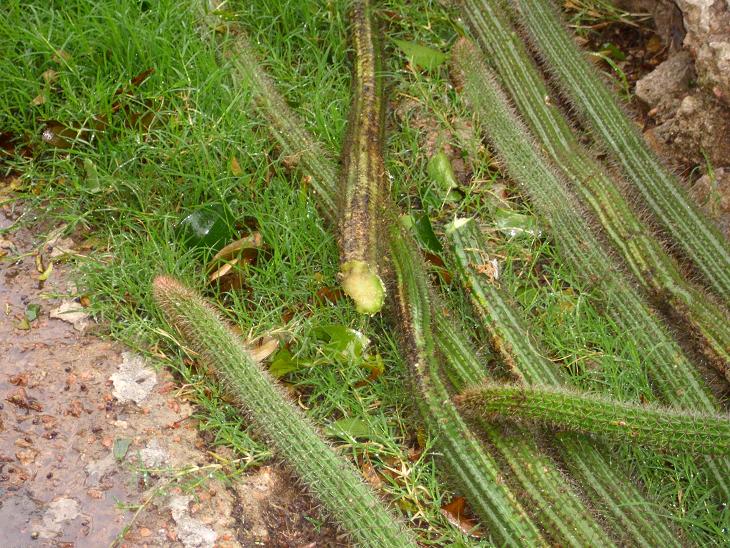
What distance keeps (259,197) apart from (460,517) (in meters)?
1.50

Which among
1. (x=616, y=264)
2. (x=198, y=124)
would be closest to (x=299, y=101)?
(x=198, y=124)

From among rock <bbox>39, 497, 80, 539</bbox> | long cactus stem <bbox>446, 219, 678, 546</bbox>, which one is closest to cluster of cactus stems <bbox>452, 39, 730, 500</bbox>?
long cactus stem <bbox>446, 219, 678, 546</bbox>

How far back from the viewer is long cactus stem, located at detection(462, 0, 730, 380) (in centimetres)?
316

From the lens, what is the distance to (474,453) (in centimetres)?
278

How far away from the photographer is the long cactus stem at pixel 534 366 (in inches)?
107

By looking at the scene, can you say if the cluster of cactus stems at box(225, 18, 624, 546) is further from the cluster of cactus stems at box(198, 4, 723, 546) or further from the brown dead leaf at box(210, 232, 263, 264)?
the brown dead leaf at box(210, 232, 263, 264)

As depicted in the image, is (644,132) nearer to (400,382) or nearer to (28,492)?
(400,382)

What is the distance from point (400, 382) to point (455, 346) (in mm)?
236

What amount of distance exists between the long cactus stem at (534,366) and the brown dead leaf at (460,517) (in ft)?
1.23

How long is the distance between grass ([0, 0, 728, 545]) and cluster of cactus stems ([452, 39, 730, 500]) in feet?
0.21

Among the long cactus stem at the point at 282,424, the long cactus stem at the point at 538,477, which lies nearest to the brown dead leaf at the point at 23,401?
the long cactus stem at the point at 282,424

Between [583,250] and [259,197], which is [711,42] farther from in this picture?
[259,197]

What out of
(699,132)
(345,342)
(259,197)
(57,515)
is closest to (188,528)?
(57,515)

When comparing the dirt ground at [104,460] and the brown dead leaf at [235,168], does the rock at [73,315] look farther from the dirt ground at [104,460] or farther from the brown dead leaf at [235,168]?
the brown dead leaf at [235,168]
